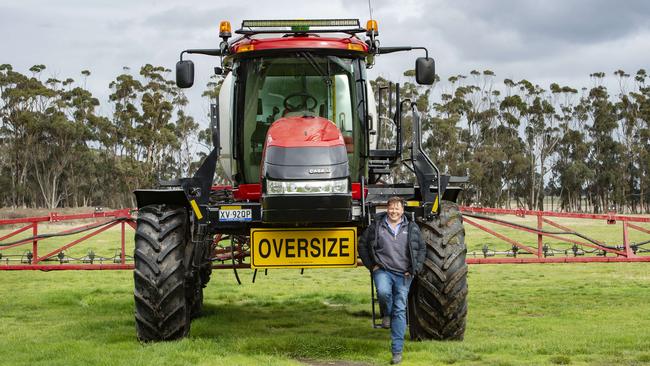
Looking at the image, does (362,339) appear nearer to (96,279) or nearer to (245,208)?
(245,208)

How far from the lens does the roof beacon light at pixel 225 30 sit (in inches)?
368

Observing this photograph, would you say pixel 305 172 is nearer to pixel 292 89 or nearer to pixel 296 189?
pixel 296 189

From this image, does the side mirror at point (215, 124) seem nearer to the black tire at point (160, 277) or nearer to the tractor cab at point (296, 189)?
the tractor cab at point (296, 189)

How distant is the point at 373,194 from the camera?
9.13 m

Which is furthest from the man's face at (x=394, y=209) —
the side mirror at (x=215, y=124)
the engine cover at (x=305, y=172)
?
the side mirror at (x=215, y=124)

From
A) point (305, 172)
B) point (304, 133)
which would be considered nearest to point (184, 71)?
point (304, 133)

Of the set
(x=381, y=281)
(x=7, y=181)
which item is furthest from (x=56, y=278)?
(x=7, y=181)

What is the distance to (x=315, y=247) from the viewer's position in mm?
8555

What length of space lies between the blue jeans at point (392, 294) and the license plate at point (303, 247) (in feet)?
1.54

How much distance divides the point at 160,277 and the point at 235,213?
97cm

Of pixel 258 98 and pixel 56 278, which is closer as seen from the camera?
pixel 258 98

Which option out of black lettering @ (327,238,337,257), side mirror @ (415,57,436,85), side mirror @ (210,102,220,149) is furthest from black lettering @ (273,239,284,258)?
side mirror @ (415,57,436,85)

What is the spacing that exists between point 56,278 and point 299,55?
43.4 ft

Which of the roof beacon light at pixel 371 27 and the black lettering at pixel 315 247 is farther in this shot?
the roof beacon light at pixel 371 27
